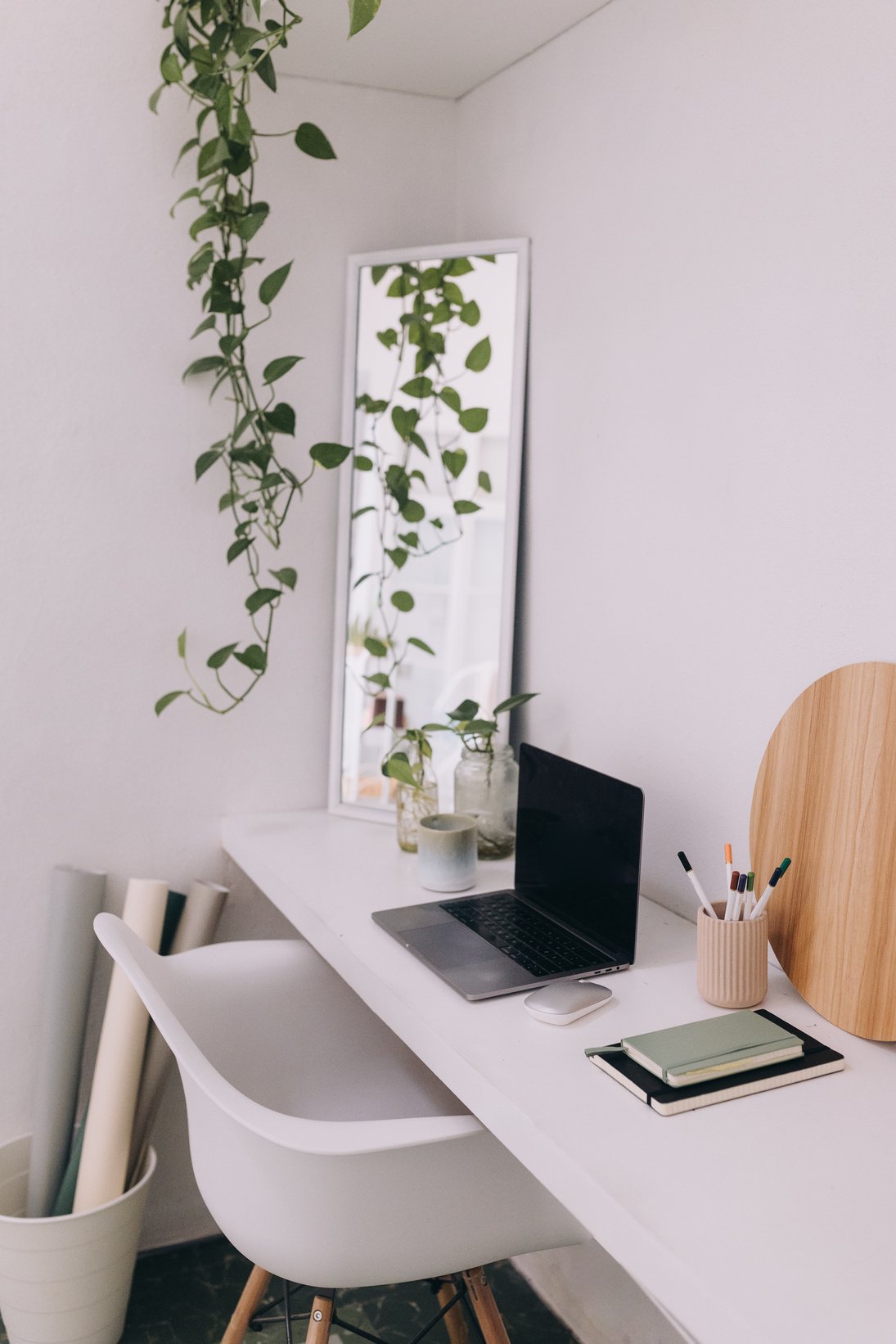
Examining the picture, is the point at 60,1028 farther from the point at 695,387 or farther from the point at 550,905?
the point at 695,387

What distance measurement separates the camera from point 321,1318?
54.9 inches

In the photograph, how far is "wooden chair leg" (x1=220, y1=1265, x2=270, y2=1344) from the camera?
5.27ft

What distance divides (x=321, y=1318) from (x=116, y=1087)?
0.67 metres

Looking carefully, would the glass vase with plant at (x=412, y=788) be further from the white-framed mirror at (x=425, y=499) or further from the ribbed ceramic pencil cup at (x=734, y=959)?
the ribbed ceramic pencil cup at (x=734, y=959)

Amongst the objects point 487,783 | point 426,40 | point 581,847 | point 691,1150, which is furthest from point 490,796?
point 426,40

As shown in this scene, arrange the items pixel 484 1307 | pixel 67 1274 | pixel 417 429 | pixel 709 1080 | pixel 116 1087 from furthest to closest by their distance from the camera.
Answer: pixel 417 429 → pixel 116 1087 → pixel 67 1274 → pixel 484 1307 → pixel 709 1080

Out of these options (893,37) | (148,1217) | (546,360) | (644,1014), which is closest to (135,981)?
(644,1014)

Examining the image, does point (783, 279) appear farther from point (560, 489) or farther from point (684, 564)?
point (560, 489)

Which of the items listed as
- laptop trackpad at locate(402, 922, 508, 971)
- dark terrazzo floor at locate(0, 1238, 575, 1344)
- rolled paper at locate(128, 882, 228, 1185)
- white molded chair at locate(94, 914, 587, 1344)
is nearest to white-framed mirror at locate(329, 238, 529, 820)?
rolled paper at locate(128, 882, 228, 1185)

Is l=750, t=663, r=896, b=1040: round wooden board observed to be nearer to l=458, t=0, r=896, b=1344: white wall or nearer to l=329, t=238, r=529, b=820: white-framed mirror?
l=458, t=0, r=896, b=1344: white wall

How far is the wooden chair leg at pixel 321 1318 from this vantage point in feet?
4.57

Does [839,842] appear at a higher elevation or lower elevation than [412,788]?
higher

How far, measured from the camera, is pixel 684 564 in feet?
5.31

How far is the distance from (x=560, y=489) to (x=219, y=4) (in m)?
0.90
